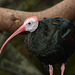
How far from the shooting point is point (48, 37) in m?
1.44

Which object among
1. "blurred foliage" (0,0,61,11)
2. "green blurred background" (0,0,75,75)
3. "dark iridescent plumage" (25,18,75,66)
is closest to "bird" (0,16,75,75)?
"dark iridescent plumage" (25,18,75,66)

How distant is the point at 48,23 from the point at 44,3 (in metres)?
1.79

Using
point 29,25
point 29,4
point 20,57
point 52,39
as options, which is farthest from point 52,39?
point 29,4

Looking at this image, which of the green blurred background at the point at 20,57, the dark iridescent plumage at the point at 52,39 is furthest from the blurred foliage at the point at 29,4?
the dark iridescent plumage at the point at 52,39

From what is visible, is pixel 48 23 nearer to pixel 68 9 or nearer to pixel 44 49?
pixel 44 49

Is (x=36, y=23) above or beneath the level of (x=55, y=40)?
above

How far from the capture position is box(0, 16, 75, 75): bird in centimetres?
144

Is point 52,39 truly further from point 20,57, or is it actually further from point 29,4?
point 29,4

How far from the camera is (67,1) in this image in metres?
1.86

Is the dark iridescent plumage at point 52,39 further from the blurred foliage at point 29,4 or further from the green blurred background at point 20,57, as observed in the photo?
the blurred foliage at point 29,4

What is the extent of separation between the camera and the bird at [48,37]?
144cm

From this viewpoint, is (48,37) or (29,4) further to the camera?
(29,4)

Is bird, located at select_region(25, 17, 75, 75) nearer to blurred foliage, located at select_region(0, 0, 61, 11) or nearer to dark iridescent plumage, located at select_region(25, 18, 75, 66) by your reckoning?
dark iridescent plumage, located at select_region(25, 18, 75, 66)

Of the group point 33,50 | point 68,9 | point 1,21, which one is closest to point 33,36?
point 33,50
